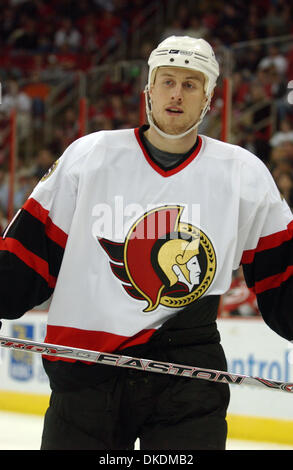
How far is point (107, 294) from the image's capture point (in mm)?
1943

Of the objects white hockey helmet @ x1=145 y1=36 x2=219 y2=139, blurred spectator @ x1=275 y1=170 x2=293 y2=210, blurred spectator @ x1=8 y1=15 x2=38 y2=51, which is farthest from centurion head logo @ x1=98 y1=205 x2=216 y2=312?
blurred spectator @ x1=8 y1=15 x2=38 y2=51

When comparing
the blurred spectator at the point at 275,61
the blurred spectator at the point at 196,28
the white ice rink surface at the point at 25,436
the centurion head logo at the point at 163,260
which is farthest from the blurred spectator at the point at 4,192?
the centurion head logo at the point at 163,260

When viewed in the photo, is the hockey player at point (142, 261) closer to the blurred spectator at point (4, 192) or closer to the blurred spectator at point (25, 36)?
the blurred spectator at point (4, 192)

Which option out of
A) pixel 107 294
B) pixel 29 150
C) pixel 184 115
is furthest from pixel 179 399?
pixel 29 150

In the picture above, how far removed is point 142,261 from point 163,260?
0.05 m

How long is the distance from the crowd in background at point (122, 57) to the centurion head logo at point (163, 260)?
2907 millimetres

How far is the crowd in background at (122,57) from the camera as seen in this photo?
19.9 ft

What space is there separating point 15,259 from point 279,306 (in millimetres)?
713

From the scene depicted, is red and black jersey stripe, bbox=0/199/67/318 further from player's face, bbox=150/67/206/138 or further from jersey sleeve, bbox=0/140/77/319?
player's face, bbox=150/67/206/138

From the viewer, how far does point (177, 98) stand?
2014 millimetres

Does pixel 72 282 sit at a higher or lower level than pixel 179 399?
higher

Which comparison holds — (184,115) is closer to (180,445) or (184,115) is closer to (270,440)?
(180,445)

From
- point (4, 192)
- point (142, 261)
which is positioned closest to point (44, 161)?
point (4, 192)

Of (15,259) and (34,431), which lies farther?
(34,431)
